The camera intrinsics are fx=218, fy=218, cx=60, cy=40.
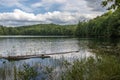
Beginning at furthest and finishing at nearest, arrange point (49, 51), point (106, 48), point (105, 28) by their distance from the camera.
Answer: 1. point (105, 28)
2. point (49, 51)
3. point (106, 48)

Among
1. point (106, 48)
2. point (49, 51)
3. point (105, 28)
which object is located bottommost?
point (49, 51)

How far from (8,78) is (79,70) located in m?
5.38

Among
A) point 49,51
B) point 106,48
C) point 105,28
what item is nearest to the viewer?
point 106,48

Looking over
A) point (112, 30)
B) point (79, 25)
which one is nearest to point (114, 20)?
point (112, 30)

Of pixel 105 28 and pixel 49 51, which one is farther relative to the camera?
pixel 105 28

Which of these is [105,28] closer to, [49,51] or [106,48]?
[106,48]

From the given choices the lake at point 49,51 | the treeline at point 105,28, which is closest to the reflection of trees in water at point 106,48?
the lake at point 49,51

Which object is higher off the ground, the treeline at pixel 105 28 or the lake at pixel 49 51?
the treeline at pixel 105 28

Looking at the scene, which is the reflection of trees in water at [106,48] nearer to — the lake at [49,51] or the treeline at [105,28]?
the lake at [49,51]

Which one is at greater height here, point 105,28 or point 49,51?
point 105,28

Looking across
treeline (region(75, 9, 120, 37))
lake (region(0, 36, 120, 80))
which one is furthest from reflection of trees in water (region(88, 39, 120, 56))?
treeline (region(75, 9, 120, 37))

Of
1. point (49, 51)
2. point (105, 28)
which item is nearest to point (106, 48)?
point (49, 51)

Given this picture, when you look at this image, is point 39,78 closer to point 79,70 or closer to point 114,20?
point 79,70

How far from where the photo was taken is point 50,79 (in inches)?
547
